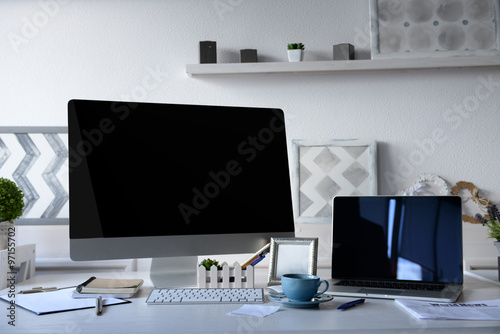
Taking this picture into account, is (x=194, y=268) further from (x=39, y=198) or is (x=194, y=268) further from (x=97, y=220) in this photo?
(x=39, y=198)

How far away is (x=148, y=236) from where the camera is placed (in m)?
1.35

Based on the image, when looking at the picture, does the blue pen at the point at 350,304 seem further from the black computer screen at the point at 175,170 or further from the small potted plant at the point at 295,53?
the small potted plant at the point at 295,53

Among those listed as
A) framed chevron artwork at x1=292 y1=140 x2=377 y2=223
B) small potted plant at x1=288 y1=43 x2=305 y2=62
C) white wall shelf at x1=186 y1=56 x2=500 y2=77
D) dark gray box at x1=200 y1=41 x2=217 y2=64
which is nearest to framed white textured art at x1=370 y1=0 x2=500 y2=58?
white wall shelf at x1=186 y1=56 x2=500 y2=77

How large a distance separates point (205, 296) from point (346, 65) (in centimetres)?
116

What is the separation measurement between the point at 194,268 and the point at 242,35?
1.07m

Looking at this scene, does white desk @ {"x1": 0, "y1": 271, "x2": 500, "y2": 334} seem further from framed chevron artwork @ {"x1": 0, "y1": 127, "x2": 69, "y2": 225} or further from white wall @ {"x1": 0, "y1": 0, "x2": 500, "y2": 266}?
white wall @ {"x1": 0, "y1": 0, "x2": 500, "y2": 266}

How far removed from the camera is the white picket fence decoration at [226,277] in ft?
4.48

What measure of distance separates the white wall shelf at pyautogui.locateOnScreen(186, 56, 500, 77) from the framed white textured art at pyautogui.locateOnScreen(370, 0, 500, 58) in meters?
0.05

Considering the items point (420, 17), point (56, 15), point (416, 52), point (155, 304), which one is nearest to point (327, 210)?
point (416, 52)

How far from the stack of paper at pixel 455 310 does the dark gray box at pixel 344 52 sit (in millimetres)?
1122

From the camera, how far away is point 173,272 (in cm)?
143

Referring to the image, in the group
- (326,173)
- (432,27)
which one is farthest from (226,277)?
(432,27)

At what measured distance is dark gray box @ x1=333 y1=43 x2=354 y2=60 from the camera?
201 centimetres

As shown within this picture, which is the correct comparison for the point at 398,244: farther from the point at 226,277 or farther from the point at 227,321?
the point at 227,321
